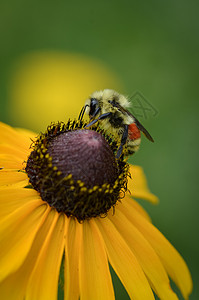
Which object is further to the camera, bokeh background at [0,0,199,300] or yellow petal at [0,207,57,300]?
bokeh background at [0,0,199,300]

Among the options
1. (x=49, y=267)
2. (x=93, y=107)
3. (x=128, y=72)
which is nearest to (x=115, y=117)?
(x=93, y=107)

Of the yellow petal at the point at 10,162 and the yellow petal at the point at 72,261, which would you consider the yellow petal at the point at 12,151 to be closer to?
the yellow petal at the point at 10,162

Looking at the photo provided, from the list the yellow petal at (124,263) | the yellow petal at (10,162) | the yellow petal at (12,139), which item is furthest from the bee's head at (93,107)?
the yellow petal at (124,263)

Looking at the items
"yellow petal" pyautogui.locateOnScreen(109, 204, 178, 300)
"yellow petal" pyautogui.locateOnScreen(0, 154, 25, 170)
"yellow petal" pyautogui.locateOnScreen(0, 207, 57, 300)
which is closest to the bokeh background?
"yellow petal" pyautogui.locateOnScreen(109, 204, 178, 300)

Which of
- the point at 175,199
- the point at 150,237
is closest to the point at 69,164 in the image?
the point at 150,237

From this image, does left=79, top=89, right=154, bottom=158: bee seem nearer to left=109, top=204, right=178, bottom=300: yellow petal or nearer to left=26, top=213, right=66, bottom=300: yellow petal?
Result: left=109, top=204, right=178, bottom=300: yellow petal

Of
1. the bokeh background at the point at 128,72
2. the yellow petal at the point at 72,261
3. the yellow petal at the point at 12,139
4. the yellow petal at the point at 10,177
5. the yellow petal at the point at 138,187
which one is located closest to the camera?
the yellow petal at the point at 72,261
